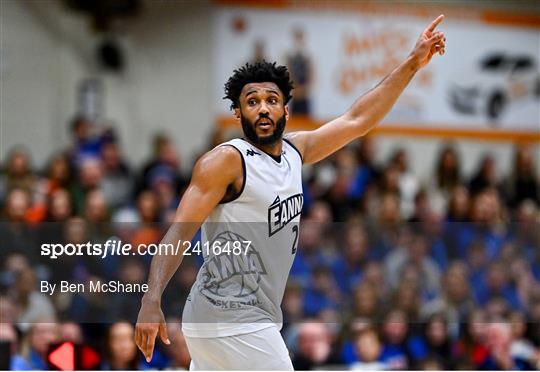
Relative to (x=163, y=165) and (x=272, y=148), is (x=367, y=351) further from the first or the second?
(x=272, y=148)

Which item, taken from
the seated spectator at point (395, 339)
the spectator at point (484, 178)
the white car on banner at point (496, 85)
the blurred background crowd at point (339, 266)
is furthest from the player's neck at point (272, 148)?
the white car on banner at point (496, 85)

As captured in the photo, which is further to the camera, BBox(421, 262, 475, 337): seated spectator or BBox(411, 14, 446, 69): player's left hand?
BBox(421, 262, 475, 337): seated spectator

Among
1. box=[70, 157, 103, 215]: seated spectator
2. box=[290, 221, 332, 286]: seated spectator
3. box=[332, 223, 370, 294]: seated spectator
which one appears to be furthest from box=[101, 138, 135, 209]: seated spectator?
box=[332, 223, 370, 294]: seated spectator

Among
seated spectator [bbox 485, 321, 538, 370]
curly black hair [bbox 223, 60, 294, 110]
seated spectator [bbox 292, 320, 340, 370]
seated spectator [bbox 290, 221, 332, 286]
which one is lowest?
seated spectator [bbox 485, 321, 538, 370]

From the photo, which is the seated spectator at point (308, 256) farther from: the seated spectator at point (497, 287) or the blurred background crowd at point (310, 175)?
the seated spectator at point (497, 287)

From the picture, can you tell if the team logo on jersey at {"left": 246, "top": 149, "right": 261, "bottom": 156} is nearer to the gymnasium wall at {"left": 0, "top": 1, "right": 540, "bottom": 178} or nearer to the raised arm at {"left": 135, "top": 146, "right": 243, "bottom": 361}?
the raised arm at {"left": 135, "top": 146, "right": 243, "bottom": 361}

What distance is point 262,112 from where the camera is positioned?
5199mm

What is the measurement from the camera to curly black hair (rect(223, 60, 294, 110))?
209 inches

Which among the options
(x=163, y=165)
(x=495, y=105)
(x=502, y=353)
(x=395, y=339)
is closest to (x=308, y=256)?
(x=395, y=339)

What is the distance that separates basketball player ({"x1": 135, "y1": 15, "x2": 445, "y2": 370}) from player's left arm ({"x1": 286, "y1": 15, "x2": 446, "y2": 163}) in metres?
0.39

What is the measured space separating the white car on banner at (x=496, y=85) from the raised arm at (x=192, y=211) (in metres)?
10.3

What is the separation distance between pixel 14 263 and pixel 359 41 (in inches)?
354

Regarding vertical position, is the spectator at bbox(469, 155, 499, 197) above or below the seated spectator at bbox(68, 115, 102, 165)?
below

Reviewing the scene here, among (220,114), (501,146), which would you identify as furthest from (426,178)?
(220,114)
